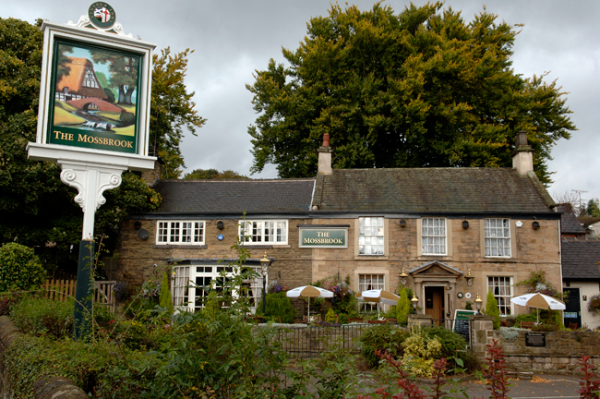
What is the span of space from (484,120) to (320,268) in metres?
16.3

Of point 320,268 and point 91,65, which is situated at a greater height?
point 91,65

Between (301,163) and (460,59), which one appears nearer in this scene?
(460,59)

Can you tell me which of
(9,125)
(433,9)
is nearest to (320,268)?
(9,125)

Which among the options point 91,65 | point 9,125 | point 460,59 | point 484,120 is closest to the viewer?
point 91,65

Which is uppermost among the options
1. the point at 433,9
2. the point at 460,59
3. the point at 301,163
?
the point at 433,9

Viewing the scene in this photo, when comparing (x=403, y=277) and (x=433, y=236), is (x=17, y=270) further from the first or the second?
(x=433, y=236)

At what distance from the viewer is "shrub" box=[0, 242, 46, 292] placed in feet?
41.7

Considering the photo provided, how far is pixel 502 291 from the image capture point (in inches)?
815

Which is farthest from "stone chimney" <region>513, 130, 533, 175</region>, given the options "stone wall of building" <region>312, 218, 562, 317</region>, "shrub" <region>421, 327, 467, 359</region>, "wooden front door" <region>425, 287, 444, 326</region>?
"shrub" <region>421, 327, 467, 359</region>

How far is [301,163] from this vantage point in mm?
30719

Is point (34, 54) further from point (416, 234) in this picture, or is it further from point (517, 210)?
point (517, 210)

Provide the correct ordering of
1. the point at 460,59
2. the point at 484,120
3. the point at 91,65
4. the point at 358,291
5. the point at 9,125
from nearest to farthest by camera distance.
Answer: the point at 91,65 → the point at 9,125 → the point at 358,291 → the point at 460,59 → the point at 484,120

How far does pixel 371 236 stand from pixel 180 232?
8.57 metres

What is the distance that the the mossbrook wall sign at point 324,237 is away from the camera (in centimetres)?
2097
